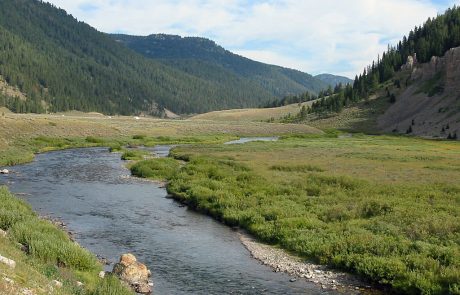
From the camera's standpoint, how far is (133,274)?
20.9m

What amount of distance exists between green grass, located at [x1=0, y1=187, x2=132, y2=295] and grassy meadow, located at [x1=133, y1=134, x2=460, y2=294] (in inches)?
467

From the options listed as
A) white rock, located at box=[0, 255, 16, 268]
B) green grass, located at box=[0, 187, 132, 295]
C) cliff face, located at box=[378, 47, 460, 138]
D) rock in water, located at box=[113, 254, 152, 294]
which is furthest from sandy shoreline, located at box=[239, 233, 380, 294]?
cliff face, located at box=[378, 47, 460, 138]

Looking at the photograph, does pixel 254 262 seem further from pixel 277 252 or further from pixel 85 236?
pixel 85 236

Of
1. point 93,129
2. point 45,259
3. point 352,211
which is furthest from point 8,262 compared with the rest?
point 93,129

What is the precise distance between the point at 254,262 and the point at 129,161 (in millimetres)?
46619

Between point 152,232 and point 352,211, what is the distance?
13675 mm

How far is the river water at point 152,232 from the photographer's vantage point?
21.9 m

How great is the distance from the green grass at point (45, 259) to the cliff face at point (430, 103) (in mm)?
122320

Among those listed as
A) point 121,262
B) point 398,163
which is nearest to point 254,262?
point 121,262

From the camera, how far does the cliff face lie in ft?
450

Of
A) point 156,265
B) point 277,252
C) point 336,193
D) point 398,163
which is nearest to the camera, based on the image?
point 156,265

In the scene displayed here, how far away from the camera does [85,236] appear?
94.8 feet

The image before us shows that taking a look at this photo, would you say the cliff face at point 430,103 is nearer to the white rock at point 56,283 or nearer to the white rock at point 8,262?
the white rock at point 56,283

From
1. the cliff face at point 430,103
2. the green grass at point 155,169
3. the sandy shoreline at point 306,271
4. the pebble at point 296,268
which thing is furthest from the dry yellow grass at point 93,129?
the sandy shoreline at point 306,271
